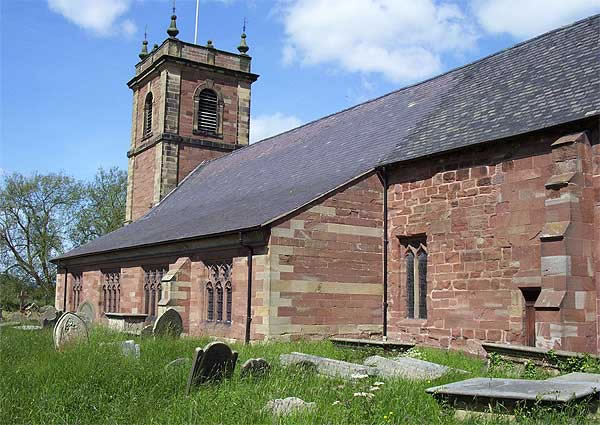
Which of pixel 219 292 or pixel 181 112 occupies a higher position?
pixel 181 112

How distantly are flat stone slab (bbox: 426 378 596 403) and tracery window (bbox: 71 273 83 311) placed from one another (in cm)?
2633

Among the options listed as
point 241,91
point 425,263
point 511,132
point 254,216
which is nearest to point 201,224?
point 254,216

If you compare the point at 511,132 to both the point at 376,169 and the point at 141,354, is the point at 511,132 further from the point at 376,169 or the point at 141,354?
the point at 141,354

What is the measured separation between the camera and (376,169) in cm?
1800

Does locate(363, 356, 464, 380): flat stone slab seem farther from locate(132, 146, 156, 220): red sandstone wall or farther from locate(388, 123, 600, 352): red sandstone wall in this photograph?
locate(132, 146, 156, 220): red sandstone wall

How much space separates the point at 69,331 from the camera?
45.3ft

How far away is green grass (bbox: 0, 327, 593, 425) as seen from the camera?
7.56 meters

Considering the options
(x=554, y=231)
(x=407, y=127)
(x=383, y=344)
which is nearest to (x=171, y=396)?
(x=383, y=344)

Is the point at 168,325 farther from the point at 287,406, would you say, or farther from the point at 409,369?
the point at 287,406

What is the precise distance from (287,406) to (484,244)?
28.3 feet

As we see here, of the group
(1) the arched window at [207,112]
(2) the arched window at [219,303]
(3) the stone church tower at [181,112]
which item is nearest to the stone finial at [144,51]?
(3) the stone church tower at [181,112]

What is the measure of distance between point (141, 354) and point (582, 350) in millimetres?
8130

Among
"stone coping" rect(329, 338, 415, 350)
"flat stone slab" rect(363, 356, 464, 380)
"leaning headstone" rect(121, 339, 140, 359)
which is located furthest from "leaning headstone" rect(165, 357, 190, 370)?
"stone coping" rect(329, 338, 415, 350)

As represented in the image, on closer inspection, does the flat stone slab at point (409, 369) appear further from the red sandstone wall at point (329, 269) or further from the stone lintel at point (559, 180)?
the red sandstone wall at point (329, 269)
